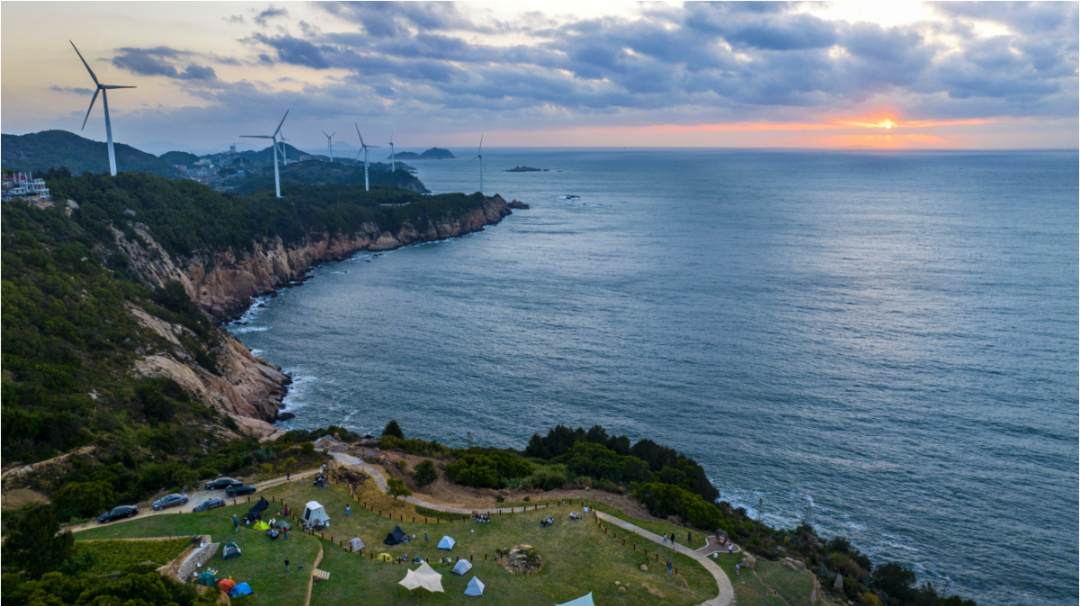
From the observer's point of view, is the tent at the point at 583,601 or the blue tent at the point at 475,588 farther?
the blue tent at the point at 475,588

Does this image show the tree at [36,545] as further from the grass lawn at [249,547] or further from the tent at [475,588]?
the tent at [475,588]

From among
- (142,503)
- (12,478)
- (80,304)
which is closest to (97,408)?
(12,478)

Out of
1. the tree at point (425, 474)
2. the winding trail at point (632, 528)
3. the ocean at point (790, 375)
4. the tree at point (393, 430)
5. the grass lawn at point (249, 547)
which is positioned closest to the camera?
the grass lawn at point (249, 547)

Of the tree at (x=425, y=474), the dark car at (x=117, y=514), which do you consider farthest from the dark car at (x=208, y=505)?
the tree at (x=425, y=474)

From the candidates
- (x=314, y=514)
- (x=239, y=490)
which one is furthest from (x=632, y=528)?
A: (x=239, y=490)

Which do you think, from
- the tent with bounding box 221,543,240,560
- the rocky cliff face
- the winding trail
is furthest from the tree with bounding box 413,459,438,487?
the rocky cliff face

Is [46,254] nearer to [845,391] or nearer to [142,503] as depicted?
[142,503]

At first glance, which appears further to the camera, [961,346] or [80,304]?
[961,346]

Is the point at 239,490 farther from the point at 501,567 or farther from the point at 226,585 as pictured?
the point at 501,567
